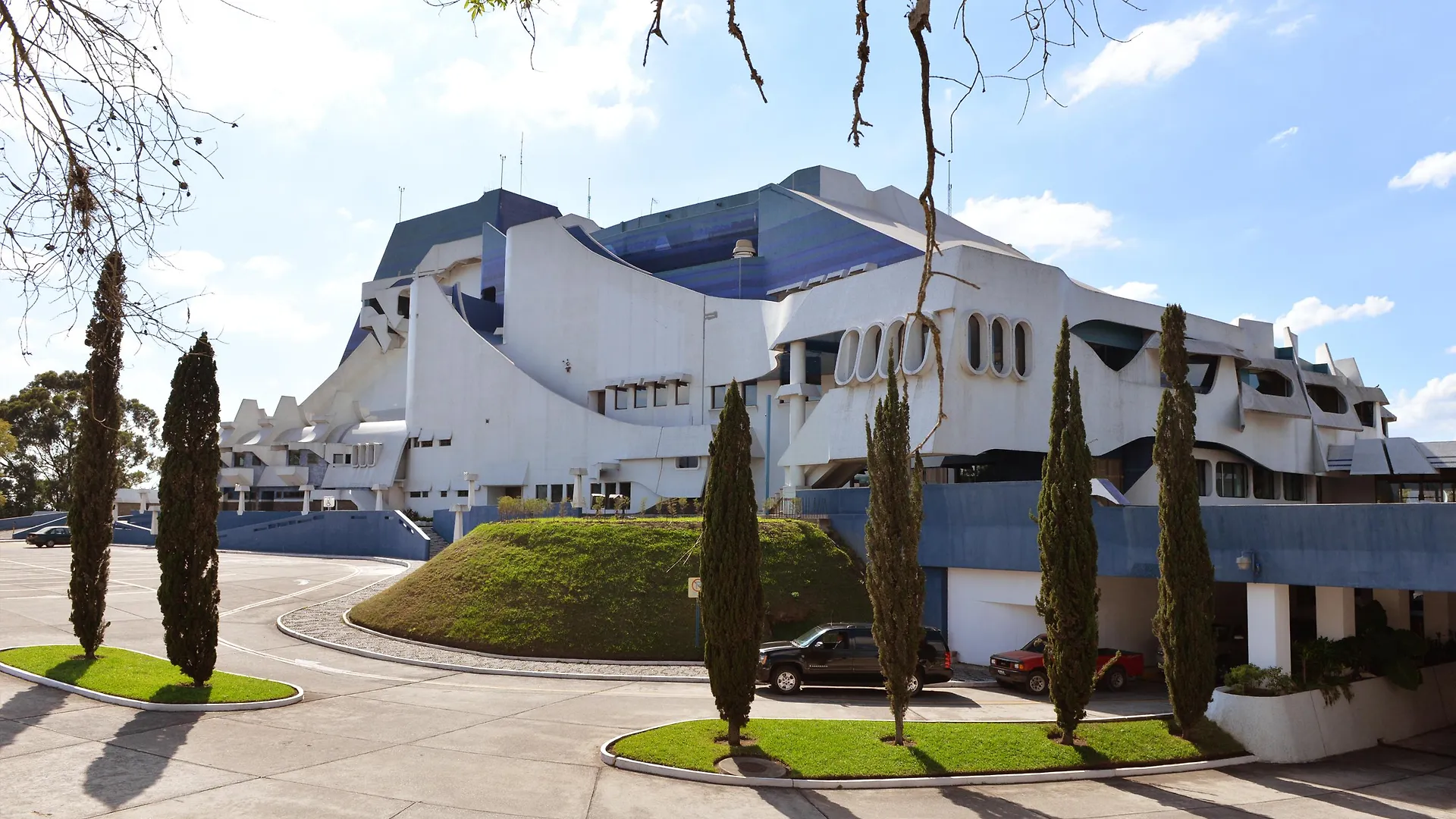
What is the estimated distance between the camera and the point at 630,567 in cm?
2764

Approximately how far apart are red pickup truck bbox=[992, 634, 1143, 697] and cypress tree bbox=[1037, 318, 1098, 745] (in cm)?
551

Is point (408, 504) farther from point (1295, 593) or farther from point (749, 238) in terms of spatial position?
point (1295, 593)

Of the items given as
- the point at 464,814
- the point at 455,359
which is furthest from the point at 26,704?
the point at 455,359

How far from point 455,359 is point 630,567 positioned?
32975 mm

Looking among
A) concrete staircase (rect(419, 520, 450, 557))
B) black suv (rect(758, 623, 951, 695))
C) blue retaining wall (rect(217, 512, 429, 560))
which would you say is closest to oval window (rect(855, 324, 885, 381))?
black suv (rect(758, 623, 951, 695))

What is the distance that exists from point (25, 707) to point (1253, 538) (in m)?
21.3

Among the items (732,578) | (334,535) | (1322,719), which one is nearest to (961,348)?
(1322,719)

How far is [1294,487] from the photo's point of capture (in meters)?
42.4

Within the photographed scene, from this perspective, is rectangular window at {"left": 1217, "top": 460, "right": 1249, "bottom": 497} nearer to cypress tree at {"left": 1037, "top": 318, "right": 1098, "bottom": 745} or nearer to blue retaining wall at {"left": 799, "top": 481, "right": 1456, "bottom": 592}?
blue retaining wall at {"left": 799, "top": 481, "right": 1456, "bottom": 592}

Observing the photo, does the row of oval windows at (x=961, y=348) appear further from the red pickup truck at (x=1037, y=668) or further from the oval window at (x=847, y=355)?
the red pickup truck at (x=1037, y=668)

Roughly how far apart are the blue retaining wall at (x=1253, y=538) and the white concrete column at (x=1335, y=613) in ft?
4.97

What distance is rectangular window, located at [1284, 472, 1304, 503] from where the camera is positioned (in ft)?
137

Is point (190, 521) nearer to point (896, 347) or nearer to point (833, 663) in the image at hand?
point (833, 663)

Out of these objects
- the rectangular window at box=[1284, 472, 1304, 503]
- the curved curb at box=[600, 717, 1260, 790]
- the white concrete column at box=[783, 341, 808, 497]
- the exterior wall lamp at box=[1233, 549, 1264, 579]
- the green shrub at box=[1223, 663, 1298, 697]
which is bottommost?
the curved curb at box=[600, 717, 1260, 790]
